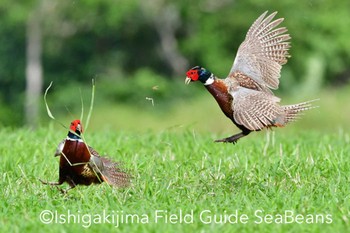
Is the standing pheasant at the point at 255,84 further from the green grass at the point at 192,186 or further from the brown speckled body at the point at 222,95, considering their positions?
the green grass at the point at 192,186

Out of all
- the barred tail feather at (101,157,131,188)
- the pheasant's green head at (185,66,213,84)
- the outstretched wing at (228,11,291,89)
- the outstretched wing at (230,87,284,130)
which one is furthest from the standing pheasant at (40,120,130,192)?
the outstretched wing at (228,11,291,89)

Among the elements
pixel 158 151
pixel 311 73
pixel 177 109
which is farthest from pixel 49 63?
pixel 158 151

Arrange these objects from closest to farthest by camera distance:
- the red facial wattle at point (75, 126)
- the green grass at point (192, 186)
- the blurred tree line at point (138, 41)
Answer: the green grass at point (192, 186) → the red facial wattle at point (75, 126) → the blurred tree line at point (138, 41)

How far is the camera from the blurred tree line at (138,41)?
31344mm

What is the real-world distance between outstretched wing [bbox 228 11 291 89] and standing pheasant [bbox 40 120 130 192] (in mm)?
966

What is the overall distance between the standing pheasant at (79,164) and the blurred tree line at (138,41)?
81.7 ft

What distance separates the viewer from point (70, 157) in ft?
18.1

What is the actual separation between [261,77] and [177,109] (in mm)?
22770

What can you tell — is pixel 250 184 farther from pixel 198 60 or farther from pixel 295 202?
pixel 198 60

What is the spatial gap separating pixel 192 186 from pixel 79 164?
798 mm

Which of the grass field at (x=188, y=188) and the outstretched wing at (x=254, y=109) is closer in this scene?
the grass field at (x=188, y=188)

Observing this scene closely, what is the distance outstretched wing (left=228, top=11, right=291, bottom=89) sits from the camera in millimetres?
6004

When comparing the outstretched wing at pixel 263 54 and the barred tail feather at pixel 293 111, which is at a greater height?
the outstretched wing at pixel 263 54

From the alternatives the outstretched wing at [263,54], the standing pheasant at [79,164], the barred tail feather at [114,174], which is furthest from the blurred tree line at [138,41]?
the standing pheasant at [79,164]
